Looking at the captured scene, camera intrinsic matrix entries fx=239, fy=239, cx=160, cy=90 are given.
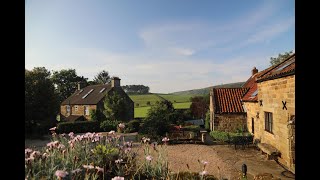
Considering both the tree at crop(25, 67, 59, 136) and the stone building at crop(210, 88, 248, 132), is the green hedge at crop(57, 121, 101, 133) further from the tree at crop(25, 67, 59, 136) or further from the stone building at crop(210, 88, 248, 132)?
the stone building at crop(210, 88, 248, 132)

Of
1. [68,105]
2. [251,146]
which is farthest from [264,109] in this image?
[68,105]

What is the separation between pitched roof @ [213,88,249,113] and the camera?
1796 cm

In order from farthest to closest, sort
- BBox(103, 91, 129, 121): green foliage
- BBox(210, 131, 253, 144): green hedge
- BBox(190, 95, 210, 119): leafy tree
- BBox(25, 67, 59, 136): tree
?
BBox(190, 95, 210, 119): leafy tree → BBox(103, 91, 129, 121): green foliage → BBox(25, 67, 59, 136): tree → BBox(210, 131, 253, 144): green hedge

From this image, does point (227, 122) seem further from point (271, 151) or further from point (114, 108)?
point (114, 108)

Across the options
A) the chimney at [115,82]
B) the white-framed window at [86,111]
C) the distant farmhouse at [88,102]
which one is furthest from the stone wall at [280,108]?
the white-framed window at [86,111]

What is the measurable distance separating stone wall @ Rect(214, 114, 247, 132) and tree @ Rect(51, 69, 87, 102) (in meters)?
43.7

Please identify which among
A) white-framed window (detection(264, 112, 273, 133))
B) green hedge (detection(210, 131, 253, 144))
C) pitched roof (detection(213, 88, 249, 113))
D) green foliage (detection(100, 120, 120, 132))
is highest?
pitched roof (detection(213, 88, 249, 113))

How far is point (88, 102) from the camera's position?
32594 mm

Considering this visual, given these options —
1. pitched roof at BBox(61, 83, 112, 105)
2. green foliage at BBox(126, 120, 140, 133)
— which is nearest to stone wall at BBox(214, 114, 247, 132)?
green foliage at BBox(126, 120, 140, 133)

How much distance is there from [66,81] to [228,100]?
47.4 meters

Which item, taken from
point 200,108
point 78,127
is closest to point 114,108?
point 78,127

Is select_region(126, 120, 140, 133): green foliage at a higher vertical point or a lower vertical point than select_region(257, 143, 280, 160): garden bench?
lower
